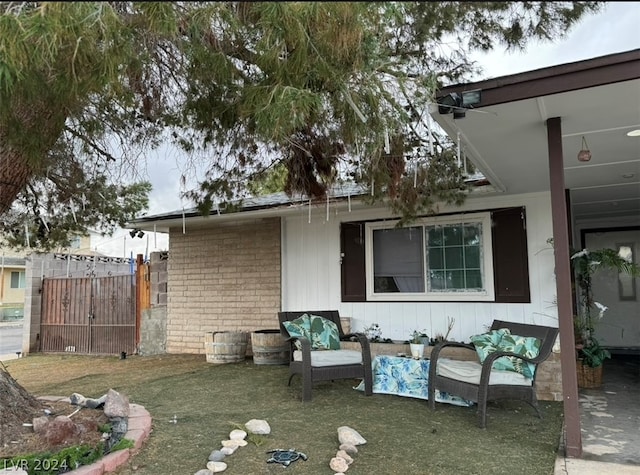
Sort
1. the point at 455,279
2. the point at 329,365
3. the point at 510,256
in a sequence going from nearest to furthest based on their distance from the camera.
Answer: the point at 329,365
the point at 510,256
the point at 455,279

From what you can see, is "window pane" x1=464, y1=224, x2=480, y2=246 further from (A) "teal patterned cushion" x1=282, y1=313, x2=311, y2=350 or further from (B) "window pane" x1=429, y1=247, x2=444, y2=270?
(A) "teal patterned cushion" x1=282, y1=313, x2=311, y2=350

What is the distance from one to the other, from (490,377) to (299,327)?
88.3 inches

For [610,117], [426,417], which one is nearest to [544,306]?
[426,417]

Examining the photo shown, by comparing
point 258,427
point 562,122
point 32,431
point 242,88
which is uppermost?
point 242,88

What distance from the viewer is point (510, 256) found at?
5855mm

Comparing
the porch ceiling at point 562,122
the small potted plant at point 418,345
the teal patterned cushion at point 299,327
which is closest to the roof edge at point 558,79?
the porch ceiling at point 562,122

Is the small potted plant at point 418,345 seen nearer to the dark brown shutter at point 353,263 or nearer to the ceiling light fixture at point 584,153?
the dark brown shutter at point 353,263

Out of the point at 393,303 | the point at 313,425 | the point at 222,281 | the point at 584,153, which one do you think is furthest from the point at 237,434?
the point at 222,281

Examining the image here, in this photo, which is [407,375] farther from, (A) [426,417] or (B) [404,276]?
(B) [404,276]

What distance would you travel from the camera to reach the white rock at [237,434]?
137 inches

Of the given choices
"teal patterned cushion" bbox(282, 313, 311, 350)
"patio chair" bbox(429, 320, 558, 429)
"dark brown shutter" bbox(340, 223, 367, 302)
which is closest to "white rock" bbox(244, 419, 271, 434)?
"teal patterned cushion" bbox(282, 313, 311, 350)

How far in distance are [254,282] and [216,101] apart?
430 cm

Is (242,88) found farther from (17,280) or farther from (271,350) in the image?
(17,280)

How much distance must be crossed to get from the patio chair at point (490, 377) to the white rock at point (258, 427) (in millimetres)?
1637
